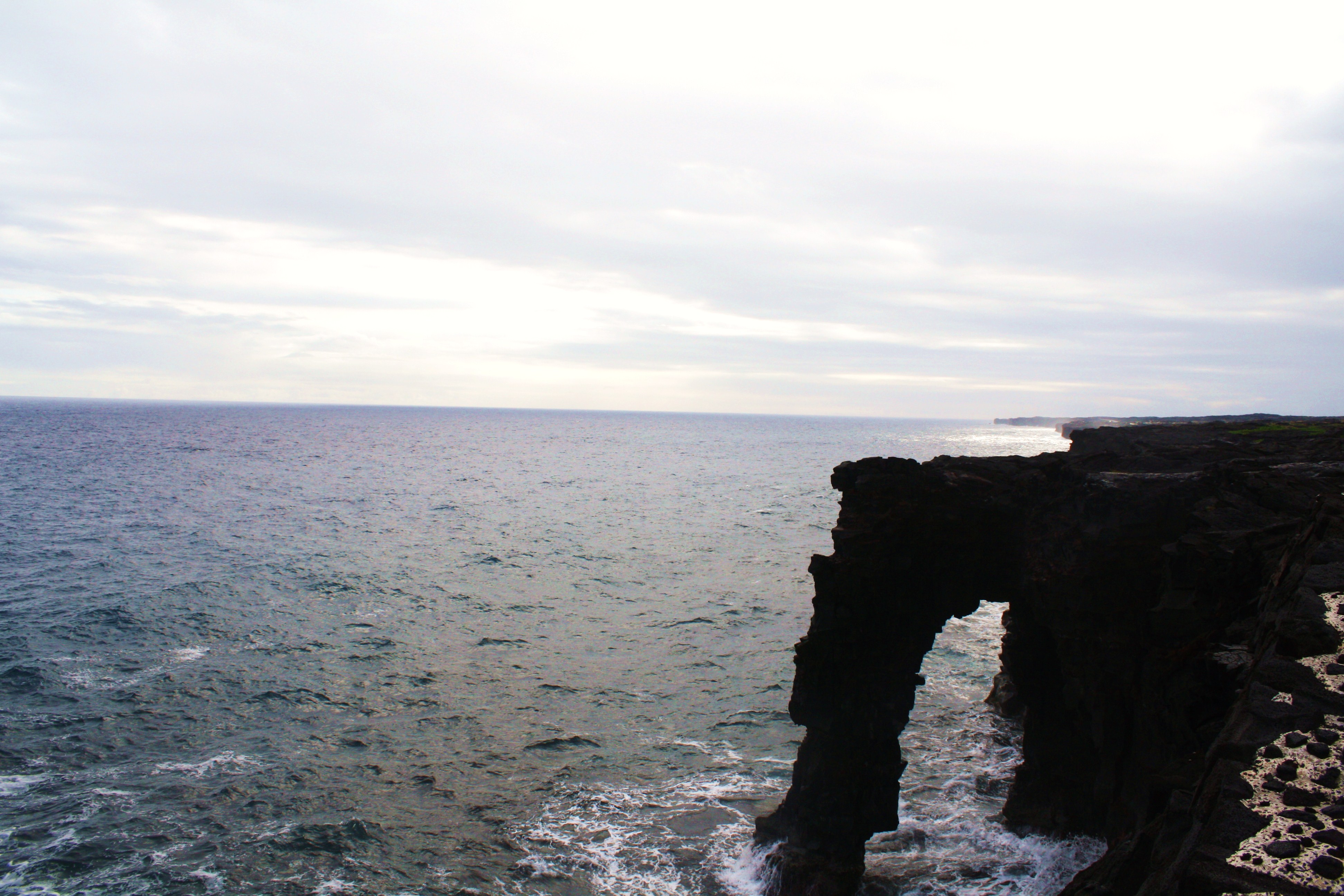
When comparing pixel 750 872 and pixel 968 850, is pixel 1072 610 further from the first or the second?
pixel 750 872

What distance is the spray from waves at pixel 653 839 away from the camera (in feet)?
62.4

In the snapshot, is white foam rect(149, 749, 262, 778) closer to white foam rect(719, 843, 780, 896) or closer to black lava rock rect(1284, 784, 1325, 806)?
white foam rect(719, 843, 780, 896)

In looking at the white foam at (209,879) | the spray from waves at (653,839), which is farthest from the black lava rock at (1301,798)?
the white foam at (209,879)

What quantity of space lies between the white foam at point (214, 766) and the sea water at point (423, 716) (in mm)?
131

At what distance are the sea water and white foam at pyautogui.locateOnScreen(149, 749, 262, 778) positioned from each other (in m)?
0.13

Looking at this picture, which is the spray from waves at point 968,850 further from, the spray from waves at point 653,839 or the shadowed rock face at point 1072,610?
the spray from waves at point 653,839

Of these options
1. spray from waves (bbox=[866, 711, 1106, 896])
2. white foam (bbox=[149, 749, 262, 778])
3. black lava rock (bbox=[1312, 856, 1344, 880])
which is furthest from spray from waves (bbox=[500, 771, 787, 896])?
black lava rock (bbox=[1312, 856, 1344, 880])

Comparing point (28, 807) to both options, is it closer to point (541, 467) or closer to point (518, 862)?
point (518, 862)

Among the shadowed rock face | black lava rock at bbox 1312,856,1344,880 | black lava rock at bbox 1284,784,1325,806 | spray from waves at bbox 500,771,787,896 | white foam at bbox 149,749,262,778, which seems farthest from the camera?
white foam at bbox 149,749,262,778

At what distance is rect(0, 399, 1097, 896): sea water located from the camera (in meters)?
19.5

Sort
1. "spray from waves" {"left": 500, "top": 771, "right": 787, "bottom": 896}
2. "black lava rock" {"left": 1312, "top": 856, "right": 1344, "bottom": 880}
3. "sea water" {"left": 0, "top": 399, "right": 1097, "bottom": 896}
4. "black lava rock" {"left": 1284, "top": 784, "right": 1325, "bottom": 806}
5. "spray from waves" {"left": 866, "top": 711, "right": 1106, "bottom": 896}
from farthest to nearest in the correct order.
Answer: "sea water" {"left": 0, "top": 399, "right": 1097, "bottom": 896} → "spray from waves" {"left": 500, "top": 771, "right": 787, "bottom": 896} → "spray from waves" {"left": 866, "top": 711, "right": 1106, "bottom": 896} → "black lava rock" {"left": 1284, "top": 784, "right": 1325, "bottom": 806} → "black lava rock" {"left": 1312, "top": 856, "right": 1344, "bottom": 880}

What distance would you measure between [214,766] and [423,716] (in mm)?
6796

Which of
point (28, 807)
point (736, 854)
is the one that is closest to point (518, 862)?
point (736, 854)

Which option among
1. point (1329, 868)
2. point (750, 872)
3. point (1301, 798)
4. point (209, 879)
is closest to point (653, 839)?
point (750, 872)
